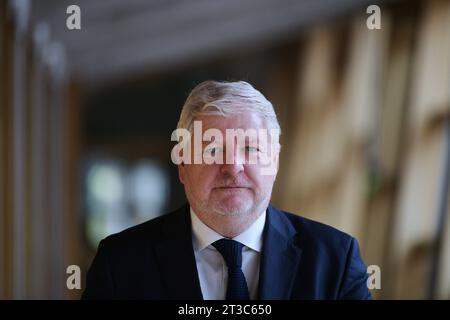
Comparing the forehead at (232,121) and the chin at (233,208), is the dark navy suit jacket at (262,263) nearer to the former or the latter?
the chin at (233,208)

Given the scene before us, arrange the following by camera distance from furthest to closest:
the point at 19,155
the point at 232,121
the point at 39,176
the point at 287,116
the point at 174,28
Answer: the point at 174,28, the point at 287,116, the point at 39,176, the point at 19,155, the point at 232,121

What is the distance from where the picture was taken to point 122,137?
9.03 metres

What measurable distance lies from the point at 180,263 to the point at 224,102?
273mm

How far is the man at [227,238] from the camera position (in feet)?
3.24

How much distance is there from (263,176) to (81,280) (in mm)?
437

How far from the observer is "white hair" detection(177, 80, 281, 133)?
3.21ft

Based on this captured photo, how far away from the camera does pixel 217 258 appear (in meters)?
1.04

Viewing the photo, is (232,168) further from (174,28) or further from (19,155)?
(174,28)

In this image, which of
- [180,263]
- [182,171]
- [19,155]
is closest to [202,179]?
[182,171]

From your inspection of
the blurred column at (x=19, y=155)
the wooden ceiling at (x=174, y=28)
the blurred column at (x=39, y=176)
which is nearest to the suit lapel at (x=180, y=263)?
the wooden ceiling at (x=174, y=28)

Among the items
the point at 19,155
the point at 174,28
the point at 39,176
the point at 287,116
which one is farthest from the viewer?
the point at 174,28

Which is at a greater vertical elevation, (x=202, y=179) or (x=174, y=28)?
(x=174, y=28)
